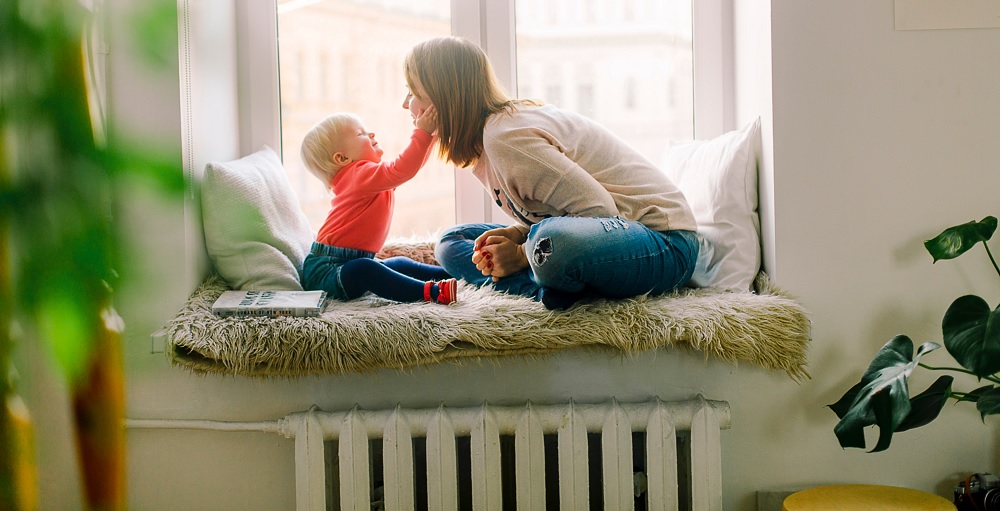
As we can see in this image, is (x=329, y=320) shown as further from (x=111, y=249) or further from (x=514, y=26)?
(x=111, y=249)

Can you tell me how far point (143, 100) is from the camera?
55 cm

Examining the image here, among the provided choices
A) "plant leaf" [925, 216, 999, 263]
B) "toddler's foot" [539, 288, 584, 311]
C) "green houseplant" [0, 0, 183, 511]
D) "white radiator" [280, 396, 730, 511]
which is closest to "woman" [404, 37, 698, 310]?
"toddler's foot" [539, 288, 584, 311]

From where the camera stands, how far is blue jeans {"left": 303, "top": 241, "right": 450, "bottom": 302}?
1585mm

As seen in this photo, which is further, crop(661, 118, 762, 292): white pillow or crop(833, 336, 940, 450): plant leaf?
crop(661, 118, 762, 292): white pillow

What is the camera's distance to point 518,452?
139 centimetres

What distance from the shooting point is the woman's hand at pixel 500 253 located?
1.54m

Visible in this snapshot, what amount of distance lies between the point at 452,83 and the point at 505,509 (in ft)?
2.91

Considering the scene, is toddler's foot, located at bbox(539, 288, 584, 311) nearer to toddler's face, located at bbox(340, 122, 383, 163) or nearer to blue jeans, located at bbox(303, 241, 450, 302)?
blue jeans, located at bbox(303, 241, 450, 302)

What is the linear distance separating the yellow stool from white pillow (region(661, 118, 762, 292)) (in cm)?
41

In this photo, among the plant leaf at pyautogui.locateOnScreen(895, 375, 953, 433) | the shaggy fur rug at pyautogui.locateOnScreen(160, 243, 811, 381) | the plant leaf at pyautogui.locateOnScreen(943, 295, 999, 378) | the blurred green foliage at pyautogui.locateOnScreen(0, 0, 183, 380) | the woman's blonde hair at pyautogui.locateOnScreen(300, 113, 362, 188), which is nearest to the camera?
the blurred green foliage at pyautogui.locateOnScreen(0, 0, 183, 380)

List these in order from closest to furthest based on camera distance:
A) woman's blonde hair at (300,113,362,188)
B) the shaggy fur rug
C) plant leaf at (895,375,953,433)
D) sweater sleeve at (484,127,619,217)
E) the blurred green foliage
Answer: the blurred green foliage, plant leaf at (895,375,953,433), the shaggy fur rug, sweater sleeve at (484,127,619,217), woman's blonde hair at (300,113,362,188)

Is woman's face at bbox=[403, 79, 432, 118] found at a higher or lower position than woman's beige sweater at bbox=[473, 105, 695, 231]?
higher

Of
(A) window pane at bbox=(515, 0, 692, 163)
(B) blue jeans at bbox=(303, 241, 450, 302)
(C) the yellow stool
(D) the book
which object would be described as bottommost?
(C) the yellow stool

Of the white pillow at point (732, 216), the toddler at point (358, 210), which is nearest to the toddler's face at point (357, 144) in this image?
the toddler at point (358, 210)
